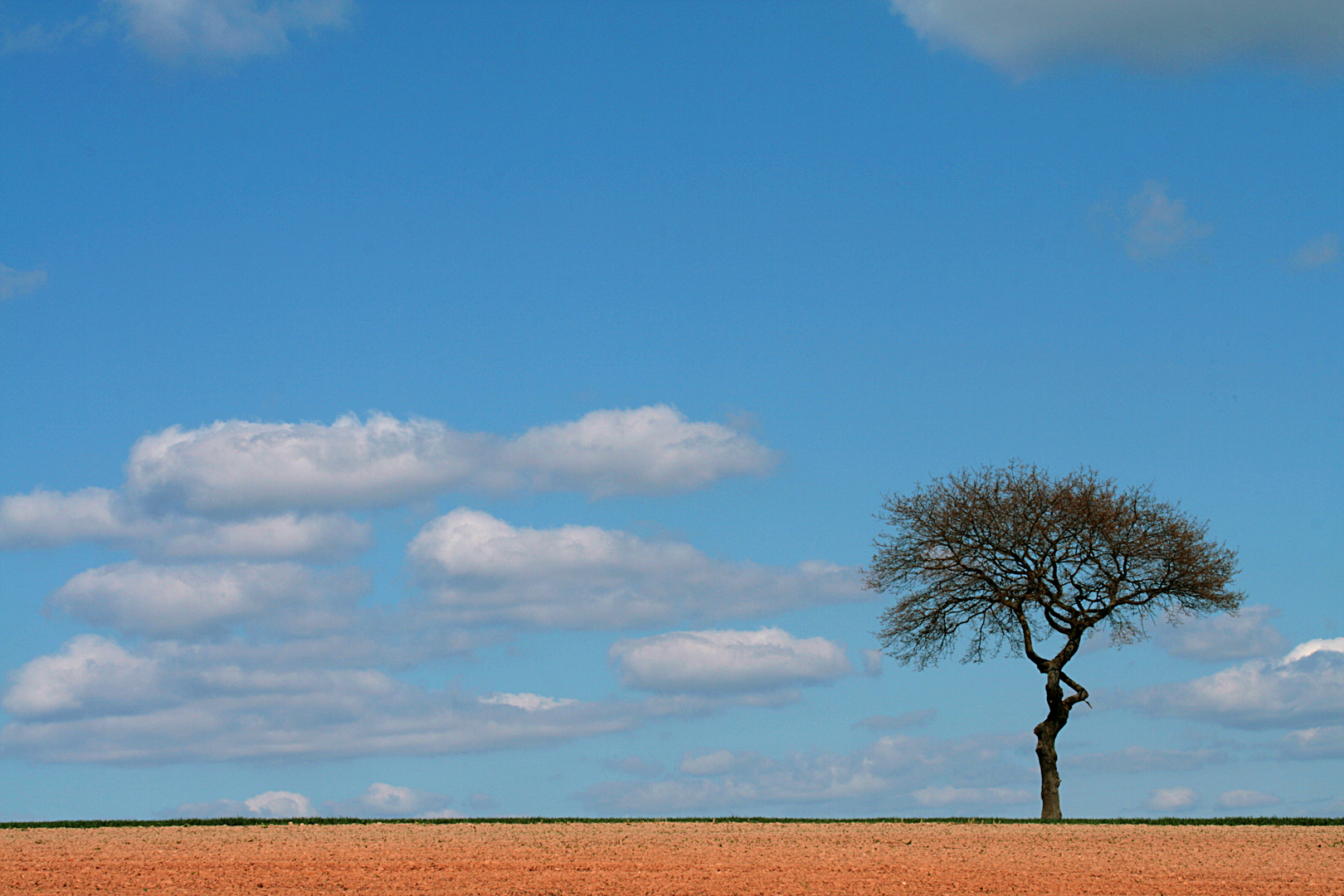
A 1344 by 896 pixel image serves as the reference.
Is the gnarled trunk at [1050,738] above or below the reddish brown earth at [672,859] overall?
above

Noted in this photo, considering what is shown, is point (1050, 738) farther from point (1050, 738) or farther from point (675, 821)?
point (675, 821)

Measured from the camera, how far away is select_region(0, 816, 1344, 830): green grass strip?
3025cm

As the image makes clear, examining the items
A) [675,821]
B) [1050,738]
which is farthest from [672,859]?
[1050,738]

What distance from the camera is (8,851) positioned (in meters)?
25.5

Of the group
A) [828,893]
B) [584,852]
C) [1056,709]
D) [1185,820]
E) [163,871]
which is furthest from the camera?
[1056,709]

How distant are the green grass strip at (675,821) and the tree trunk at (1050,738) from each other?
5.48 ft

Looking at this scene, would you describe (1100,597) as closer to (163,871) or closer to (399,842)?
(399,842)

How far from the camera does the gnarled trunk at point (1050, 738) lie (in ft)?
116

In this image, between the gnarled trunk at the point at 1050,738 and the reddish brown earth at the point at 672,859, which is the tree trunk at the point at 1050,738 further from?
the reddish brown earth at the point at 672,859

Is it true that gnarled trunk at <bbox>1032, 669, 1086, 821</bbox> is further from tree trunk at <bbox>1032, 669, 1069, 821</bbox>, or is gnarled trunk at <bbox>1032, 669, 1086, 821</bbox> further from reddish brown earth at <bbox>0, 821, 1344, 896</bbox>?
reddish brown earth at <bbox>0, 821, 1344, 896</bbox>

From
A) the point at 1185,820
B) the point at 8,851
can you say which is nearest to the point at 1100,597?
the point at 1185,820

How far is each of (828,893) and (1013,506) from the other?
18.3 m

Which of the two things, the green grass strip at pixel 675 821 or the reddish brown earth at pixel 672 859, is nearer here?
the reddish brown earth at pixel 672 859

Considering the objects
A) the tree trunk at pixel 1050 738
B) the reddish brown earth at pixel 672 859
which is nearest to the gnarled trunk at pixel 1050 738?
the tree trunk at pixel 1050 738
